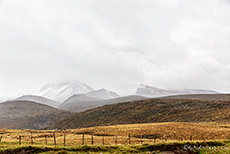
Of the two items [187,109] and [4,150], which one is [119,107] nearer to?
[187,109]

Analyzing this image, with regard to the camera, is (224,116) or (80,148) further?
(224,116)

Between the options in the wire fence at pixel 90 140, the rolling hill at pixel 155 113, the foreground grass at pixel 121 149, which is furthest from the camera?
the rolling hill at pixel 155 113

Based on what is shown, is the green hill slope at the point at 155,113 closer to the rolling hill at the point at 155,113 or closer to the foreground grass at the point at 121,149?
the rolling hill at the point at 155,113

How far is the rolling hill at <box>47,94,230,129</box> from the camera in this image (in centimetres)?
9156

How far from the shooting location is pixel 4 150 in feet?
87.0

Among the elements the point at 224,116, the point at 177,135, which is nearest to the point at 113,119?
the point at 224,116

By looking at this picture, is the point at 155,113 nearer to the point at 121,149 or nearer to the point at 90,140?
the point at 90,140

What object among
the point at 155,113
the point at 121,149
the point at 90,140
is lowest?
the point at 155,113

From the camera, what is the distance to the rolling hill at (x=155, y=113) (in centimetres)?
9156

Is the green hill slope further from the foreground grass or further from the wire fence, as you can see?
the foreground grass

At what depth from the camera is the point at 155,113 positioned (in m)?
116

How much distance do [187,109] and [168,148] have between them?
84.5m

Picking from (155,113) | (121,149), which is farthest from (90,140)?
(155,113)

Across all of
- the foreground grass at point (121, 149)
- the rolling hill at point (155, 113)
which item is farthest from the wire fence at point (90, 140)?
the rolling hill at point (155, 113)
